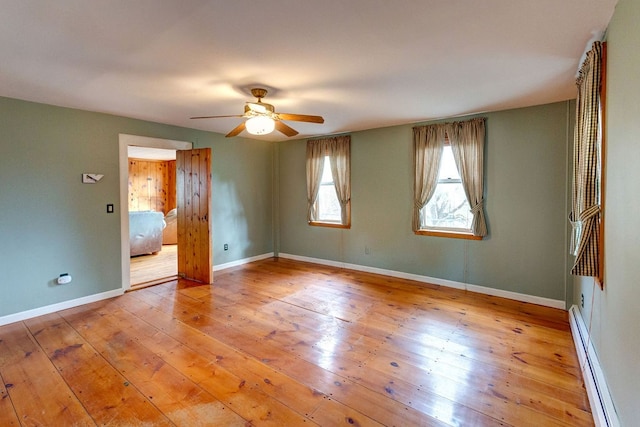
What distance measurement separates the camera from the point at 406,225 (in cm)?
466

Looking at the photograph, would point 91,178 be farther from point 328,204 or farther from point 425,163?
point 425,163

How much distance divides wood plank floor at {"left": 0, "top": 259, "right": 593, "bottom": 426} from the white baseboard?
65 millimetres

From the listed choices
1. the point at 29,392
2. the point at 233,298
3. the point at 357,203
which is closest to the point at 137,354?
the point at 29,392

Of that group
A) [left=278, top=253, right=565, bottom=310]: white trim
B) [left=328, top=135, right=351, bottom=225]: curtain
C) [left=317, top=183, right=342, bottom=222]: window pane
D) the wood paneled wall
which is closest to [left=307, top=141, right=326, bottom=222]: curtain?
[left=317, top=183, right=342, bottom=222]: window pane

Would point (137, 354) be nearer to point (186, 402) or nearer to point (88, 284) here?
point (186, 402)

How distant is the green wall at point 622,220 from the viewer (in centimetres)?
141

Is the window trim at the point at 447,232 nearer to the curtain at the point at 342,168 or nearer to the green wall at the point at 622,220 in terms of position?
the curtain at the point at 342,168

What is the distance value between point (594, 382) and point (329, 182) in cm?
429

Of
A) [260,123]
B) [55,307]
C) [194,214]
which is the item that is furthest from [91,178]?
[260,123]

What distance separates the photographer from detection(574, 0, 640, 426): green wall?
4.62 feet

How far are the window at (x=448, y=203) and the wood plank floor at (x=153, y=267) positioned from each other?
4.22m

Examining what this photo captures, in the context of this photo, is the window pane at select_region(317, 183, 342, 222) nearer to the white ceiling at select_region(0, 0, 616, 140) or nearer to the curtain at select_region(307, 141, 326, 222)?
the curtain at select_region(307, 141, 326, 222)

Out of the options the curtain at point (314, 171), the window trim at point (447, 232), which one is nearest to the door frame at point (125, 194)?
the curtain at point (314, 171)

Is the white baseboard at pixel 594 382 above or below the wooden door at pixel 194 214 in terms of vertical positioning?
below
